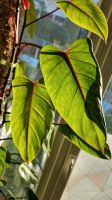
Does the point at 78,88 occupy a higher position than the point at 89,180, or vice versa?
the point at 78,88

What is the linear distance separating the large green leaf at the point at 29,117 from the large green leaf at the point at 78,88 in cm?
9

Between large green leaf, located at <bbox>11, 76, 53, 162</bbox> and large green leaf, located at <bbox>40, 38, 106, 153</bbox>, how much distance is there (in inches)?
3.7

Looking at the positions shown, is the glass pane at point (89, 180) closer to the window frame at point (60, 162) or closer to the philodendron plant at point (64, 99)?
the window frame at point (60, 162)

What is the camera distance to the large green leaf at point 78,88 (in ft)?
2.85

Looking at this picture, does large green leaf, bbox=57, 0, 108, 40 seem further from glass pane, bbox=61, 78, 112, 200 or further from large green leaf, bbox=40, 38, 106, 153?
glass pane, bbox=61, 78, 112, 200

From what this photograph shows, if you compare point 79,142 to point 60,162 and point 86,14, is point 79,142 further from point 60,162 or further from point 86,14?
point 60,162

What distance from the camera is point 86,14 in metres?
1.14

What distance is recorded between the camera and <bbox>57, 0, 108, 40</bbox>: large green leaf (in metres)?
1.10

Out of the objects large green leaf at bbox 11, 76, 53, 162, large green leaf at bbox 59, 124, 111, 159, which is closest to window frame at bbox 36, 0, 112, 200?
large green leaf at bbox 59, 124, 111, 159

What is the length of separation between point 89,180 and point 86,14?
1147mm

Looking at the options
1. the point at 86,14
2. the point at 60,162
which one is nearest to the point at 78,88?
the point at 86,14

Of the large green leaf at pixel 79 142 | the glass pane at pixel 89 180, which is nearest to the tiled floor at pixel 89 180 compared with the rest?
the glass pane at pixel 89 180

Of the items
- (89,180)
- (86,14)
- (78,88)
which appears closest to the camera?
(78,88)

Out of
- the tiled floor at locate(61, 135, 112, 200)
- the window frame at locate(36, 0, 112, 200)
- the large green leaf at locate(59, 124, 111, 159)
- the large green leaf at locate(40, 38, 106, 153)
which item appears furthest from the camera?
the tiled floor at locate(61, 135, 112, 200)
